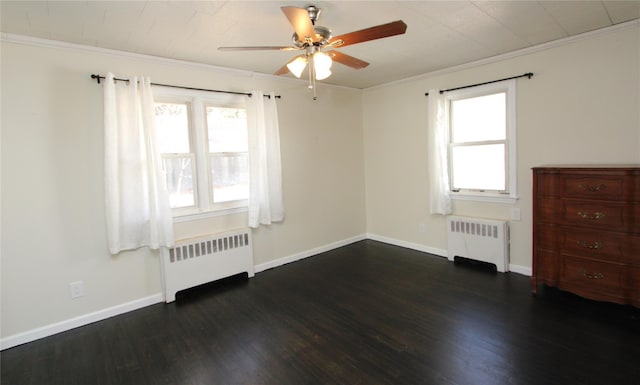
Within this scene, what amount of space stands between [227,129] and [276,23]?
62.0 inches

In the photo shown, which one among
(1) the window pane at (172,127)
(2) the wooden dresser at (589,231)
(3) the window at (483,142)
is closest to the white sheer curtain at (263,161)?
(1) the window pane at (172,127)

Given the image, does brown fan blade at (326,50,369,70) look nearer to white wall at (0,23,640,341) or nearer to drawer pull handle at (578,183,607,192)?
white wall at (0,23,640,341)

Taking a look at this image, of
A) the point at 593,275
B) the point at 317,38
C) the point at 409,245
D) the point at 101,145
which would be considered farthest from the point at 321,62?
the point at 409,245

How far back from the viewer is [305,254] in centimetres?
444

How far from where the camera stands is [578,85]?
10.0 feet

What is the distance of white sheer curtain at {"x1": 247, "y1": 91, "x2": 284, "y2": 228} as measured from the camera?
12.1 ft

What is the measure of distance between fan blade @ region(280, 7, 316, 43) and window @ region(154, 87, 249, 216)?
1.81 meters

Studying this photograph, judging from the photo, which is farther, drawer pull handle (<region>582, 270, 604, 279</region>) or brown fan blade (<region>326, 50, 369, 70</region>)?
drawer pull handle (<region>582, 270, 604, 279</region>)

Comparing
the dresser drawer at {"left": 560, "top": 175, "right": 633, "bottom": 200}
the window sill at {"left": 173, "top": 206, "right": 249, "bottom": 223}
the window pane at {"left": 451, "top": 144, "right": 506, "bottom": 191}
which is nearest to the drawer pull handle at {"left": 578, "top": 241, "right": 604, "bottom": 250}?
the dresser drawer at {"left": 560, "top": 175, "right": 633, "bottom": 200}

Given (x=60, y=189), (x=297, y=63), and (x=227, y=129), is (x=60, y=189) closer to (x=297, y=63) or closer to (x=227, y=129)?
(x=227, y=129)

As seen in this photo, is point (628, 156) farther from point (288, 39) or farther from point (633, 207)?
point (288, 39)

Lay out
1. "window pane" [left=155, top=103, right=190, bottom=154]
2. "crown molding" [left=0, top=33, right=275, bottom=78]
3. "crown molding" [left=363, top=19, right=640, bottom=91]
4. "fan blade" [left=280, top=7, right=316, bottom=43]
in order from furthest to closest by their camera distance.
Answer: "window pane" [left=155, top=103, right=190, bottom=154]
"crown molding" [left=363, top=19, right=640, bottom=91]
"crown molding" [left=0, top=33, right=275, bottom=78]
"fan blade" [left=280, top=7, right=316, bottom=43]

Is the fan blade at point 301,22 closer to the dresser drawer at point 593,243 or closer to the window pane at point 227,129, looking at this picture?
the window pane at point 227,129

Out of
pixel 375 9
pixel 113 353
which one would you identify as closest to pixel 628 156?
pixel 375 9
